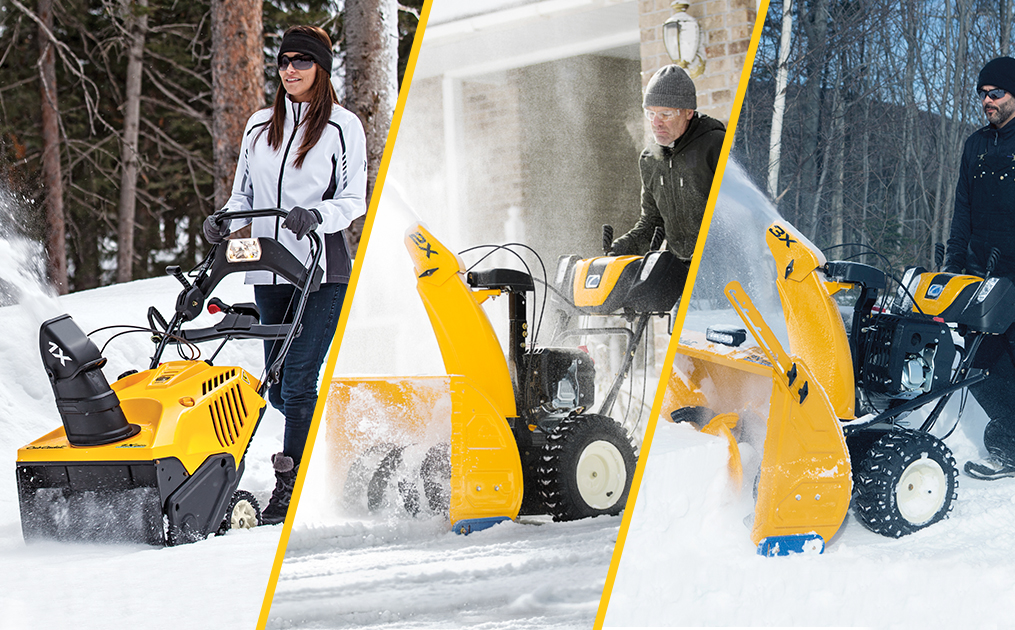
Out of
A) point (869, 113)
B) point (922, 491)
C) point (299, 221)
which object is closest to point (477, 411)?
point (299, 221)

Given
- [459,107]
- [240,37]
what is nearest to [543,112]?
[459,107]

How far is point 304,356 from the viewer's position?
2.89m

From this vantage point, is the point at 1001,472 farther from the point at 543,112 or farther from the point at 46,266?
the point at 46,266

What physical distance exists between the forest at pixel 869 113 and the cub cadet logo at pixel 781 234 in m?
Result: 0.42

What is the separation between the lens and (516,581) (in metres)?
2.38

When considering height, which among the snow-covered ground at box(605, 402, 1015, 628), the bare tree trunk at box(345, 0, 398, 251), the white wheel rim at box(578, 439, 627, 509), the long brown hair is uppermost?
the bare tree trunk at box(345, 0, 398, 251)

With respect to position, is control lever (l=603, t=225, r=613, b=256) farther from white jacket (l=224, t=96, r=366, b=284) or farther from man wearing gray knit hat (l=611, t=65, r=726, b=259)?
white jacket (l=224, t=96, r=366, b=284)

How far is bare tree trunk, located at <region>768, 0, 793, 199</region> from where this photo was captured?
3.27 meters

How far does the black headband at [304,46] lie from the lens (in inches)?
108

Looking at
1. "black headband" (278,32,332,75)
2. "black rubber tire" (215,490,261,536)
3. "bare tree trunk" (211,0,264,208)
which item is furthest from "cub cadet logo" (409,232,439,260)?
"bare tree trunk" (211,0,264,208)

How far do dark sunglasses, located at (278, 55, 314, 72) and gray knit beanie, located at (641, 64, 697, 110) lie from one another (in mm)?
1126

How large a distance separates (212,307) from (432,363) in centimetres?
77

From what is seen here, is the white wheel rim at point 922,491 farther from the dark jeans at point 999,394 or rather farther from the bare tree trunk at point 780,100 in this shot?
the bare tree trunk at point 780,100

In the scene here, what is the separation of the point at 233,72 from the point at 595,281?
4.50m
